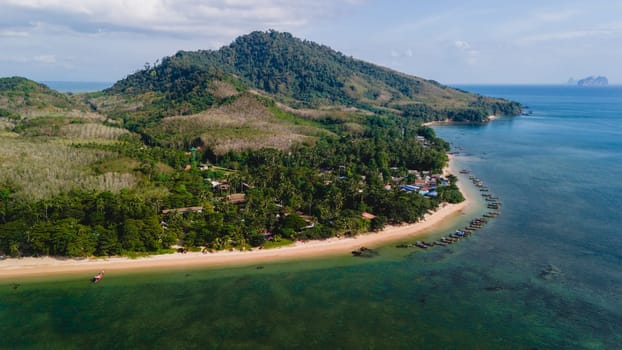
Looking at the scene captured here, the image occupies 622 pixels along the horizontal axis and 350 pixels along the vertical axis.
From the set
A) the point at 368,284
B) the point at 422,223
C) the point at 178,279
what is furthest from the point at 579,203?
the point at 178,279

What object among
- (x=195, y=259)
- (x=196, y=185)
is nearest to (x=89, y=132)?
(x=196, y=185)

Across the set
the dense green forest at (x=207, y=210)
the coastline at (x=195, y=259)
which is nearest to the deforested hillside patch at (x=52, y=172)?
the dense green forest at (x=207, y=210)

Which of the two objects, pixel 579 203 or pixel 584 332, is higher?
pixel 579 203

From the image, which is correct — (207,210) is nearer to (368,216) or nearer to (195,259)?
(195,259)

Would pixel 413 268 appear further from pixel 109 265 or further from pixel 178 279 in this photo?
pixel 109 265

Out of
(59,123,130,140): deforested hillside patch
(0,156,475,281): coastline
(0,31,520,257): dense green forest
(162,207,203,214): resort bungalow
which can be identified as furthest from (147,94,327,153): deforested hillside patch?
(0,156,475,281): coastline
